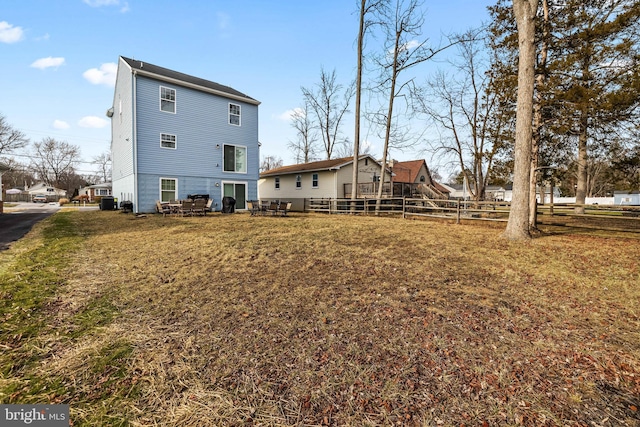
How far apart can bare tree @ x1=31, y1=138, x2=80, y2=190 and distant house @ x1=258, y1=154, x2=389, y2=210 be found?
192 feet

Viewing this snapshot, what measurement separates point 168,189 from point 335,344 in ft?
55.9

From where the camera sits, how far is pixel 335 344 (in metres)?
2.73

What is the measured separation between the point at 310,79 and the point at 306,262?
27.9 m

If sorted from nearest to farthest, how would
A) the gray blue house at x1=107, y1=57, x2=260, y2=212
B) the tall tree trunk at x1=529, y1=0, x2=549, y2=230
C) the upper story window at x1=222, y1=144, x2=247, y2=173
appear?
the tall tree trunk at x1=529, y1=0, x2=549, y2=230 → the gray blue house at x1=107, y1=57, x2=260, y2=212 → the upper story window at x1=222, y1=144, x2=247, y2=173

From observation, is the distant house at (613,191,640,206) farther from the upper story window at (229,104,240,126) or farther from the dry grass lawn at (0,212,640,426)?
the dry grass lawn at (0,212,640,426)

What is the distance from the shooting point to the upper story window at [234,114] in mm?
19128

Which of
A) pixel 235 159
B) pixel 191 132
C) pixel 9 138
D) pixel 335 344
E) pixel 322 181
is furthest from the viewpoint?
pixel 9 138

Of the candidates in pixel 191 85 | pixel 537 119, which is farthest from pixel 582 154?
pixel 191 85

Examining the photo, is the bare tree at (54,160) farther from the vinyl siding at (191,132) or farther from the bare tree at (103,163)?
the vinyl siding at (191,132)

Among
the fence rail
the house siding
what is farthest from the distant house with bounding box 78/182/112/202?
the fence rail

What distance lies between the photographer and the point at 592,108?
941cm

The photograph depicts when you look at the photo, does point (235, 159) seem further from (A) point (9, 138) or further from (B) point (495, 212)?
(A) point (9, 138)

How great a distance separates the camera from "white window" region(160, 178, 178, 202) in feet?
54.3

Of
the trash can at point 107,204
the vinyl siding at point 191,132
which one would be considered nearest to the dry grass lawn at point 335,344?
the vinyl siding at point 191,132
